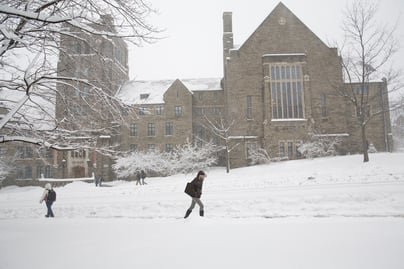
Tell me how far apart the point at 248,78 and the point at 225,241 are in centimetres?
2804

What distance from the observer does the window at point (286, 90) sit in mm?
31453

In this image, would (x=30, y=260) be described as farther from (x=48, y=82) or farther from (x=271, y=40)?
(x=271, y=40)

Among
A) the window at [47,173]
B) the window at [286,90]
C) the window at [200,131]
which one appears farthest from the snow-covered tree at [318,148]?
the window at [47,173]

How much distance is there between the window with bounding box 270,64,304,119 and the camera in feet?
103

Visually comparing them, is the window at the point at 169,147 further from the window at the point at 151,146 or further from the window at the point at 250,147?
the window at the point at 250,147

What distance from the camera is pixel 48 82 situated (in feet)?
20.6

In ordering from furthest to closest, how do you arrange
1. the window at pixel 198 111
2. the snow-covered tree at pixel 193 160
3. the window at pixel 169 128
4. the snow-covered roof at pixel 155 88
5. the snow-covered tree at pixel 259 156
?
the window at pixel 198 111 < the snow-covered roof at pixel 155 88 < the window at pixel 169 128 < the snow-covered tree at pixel 193 160 < the snow-covered tree at pixel 259 156

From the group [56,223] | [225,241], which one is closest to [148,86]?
[56,223]

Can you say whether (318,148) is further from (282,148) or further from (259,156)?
(259,156)

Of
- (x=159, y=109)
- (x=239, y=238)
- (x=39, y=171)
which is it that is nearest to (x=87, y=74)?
(x=239, y=238)

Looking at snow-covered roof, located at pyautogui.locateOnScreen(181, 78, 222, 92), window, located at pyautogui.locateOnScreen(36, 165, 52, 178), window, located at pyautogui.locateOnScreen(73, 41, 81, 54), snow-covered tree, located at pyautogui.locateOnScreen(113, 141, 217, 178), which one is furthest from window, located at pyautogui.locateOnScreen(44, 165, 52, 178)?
window, located at pyautogui.locateOnScreen(73, 41, 81, 54)

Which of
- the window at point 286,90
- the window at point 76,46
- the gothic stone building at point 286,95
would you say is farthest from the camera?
the window at point 286,90

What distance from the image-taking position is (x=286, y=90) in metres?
31.8

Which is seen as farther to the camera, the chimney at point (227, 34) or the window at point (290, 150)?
the chimney at point (227, 34)
